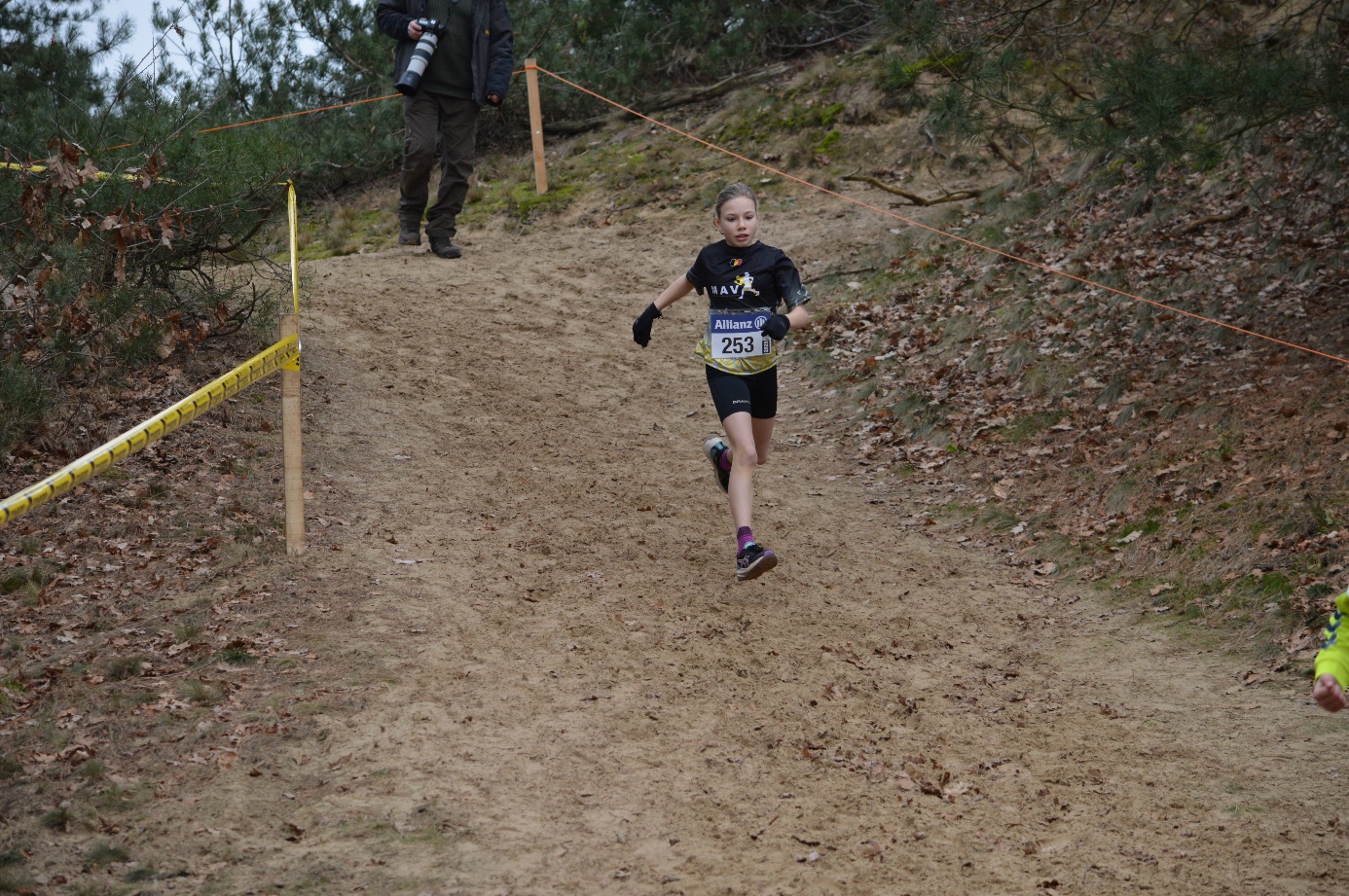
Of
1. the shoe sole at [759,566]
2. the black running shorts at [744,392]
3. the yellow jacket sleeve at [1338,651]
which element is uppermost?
the black running shorts at [744,392]

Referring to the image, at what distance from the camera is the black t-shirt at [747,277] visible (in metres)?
6.34

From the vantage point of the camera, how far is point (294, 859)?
3.84 m

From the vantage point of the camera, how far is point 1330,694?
3.48 m

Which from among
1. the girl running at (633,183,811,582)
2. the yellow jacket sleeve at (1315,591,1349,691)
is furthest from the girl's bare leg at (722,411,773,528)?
the yellow jacket sleeve at (1315,591,1349,691)

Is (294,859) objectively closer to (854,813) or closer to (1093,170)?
(854,813)

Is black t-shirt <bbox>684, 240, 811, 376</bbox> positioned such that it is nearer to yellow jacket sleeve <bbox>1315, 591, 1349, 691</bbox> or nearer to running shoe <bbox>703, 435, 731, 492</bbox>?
running shoe <bbox>703, 435, 731, 492</bbox>

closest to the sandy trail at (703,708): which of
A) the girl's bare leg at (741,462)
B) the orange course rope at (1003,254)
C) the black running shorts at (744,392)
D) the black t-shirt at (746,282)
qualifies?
the girl's bare leg at (741,462)

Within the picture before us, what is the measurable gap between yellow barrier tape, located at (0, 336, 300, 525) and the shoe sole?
2569 millimetres

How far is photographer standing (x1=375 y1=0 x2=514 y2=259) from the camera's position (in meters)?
11.1

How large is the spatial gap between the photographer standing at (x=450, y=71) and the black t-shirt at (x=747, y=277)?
557 cm

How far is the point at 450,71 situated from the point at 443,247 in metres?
1.84

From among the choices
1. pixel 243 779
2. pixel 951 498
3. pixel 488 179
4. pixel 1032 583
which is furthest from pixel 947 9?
pixel 488 179

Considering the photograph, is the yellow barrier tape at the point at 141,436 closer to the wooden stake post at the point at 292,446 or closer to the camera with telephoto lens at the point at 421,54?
the wooden stake post at the point at 292,446

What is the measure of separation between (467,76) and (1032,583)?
7339mm
